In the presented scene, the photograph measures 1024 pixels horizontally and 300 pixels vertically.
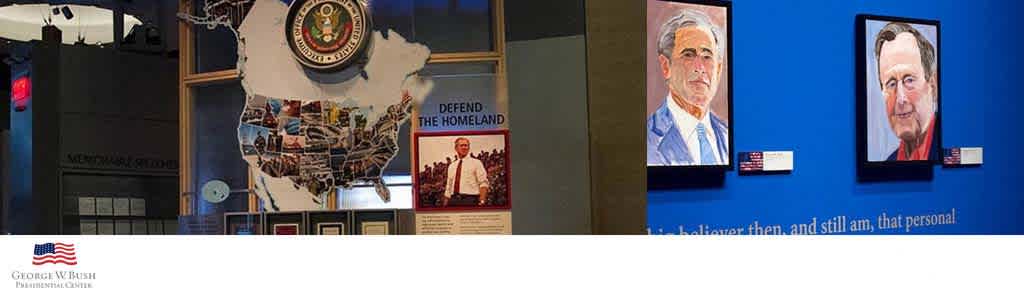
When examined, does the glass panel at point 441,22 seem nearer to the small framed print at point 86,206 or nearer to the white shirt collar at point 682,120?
the white shirt collar at point 682,120

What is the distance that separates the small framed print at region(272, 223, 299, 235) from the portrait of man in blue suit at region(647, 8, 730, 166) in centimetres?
122

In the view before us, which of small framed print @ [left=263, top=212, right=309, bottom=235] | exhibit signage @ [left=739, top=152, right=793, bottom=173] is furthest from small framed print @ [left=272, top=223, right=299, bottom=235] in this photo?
exhibit signage @ [left=739, top=152, right=793, bottom=173]

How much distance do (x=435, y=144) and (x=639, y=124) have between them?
65 centimetres

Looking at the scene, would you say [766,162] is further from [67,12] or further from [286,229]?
[67,12]

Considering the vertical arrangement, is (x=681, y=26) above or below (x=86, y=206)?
above

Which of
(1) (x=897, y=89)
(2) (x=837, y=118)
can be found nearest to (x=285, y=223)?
(2) (x=837, y=118)

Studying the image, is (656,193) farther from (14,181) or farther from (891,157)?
(14,181)

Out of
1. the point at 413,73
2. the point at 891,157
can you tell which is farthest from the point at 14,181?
the point at 891,157

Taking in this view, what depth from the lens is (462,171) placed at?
3.61 meters

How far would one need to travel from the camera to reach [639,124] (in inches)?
139

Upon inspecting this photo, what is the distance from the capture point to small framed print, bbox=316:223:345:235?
3639 millimetres

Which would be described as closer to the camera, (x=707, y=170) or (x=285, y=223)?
(x=285, y=223)
